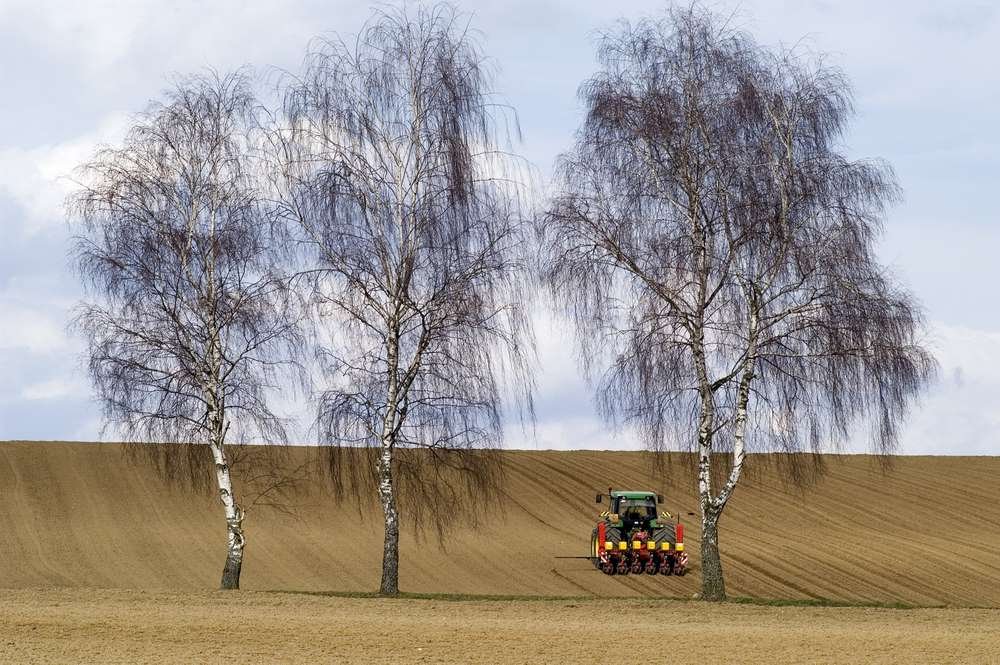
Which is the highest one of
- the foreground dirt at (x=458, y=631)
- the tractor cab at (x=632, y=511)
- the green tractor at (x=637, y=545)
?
the tractor cab at (x=632, y=511)

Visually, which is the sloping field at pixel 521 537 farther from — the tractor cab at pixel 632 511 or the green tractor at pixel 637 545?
the tractor cab at pixel 632 511

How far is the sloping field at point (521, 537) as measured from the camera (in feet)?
121

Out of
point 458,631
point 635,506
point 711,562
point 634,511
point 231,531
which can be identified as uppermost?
point 635,506

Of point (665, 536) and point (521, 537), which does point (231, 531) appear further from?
point (521, 537)

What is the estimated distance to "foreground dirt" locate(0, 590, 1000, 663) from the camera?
18391 mm

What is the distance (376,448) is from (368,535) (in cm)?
1622

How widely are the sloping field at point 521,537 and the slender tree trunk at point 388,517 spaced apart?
21.4ft

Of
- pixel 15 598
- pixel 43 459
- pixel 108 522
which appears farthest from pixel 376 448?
pixel 43 459

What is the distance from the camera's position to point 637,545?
33.3 m

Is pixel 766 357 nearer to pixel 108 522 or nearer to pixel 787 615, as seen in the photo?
pixel 787 615

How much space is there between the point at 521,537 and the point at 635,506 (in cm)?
954

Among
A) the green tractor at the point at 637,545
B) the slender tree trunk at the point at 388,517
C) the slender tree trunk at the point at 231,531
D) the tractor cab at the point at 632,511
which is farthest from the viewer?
the tractor cab at the point at 632,511

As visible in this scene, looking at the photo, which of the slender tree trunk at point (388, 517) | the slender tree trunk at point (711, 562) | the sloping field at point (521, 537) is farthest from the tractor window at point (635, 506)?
the slender tree trunk at point (388, 517)

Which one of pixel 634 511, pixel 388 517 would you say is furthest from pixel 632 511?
pixel 388 517
